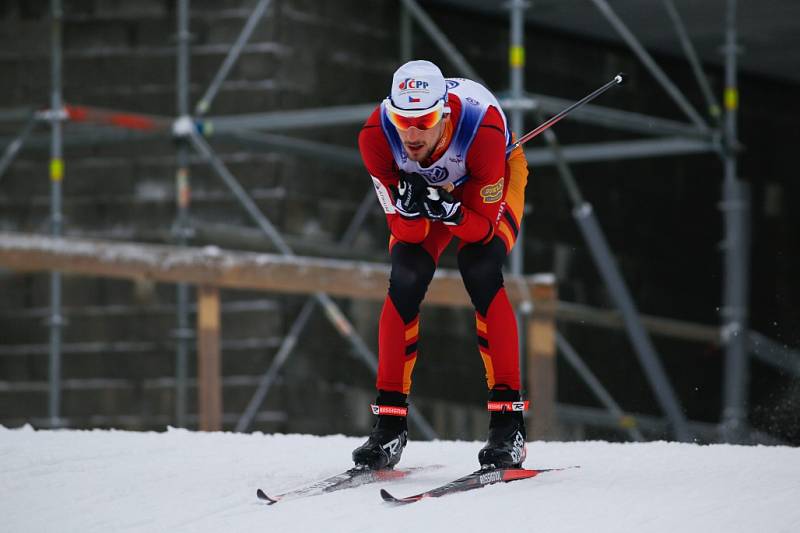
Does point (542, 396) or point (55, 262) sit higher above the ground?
point (55, 262)

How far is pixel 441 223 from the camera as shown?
17.5 feet

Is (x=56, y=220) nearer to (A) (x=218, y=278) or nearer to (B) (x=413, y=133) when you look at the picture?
(A) (x=218, y=278)

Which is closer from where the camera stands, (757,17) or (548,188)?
(757,17)

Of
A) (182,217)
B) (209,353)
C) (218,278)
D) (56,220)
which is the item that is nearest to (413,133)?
(218,278)

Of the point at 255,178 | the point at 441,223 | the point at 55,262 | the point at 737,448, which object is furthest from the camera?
the point at 255,178

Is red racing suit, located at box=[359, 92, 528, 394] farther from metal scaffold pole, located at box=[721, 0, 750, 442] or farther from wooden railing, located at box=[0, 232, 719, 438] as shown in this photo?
metal scaffold pole, located at box=[721, 0, 750, 442]

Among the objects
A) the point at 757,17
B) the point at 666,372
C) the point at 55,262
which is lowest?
the point at 666,372

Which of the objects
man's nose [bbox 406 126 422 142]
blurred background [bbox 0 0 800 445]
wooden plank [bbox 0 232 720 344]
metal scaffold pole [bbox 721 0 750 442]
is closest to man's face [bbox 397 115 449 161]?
man's nose [bbox 406 126 422 142]

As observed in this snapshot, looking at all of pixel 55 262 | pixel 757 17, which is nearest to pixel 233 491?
pixel 55 262

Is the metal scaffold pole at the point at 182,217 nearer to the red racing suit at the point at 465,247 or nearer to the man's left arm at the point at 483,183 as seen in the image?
the red racing suit at the point at 465,247

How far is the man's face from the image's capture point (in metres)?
4.95

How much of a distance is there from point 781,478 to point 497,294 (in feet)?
3.74

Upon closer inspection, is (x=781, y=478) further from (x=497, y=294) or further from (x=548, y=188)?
(x=548, y=188)

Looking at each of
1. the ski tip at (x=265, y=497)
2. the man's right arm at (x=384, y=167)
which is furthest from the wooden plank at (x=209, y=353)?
the ski tip at (x=265, y=497)
